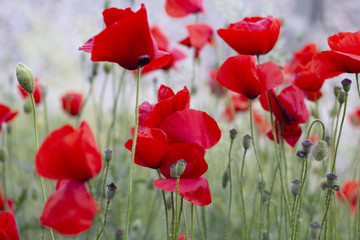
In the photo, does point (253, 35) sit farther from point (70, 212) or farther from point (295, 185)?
point (70, 212)

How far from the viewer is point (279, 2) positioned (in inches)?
96.1

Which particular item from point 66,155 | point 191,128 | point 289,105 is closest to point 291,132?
point 289,105

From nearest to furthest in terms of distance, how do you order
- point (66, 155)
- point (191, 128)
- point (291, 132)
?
point (66, 155) < point (191, 128) < point (291, 132)

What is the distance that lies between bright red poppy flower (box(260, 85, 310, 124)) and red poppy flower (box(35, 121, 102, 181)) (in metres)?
0.27

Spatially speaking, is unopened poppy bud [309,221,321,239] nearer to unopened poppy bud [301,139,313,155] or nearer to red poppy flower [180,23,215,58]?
unopened poppy bud [301,139,313,155]

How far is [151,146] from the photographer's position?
1.30 feet

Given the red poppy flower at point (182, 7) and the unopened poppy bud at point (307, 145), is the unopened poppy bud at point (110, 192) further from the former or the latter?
the red poppy flower at point (182, 7)

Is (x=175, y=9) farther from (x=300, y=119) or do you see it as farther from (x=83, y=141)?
(x=83, y=141)

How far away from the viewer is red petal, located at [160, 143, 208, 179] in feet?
1.34

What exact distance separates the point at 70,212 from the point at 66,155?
1.7 inches

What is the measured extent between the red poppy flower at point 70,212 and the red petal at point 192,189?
3.5 inches

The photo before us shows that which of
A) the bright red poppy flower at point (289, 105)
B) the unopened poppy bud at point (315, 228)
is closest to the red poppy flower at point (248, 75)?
the bright red poppy flower at point (289, 105)

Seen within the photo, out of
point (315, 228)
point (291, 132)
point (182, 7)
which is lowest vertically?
point (315, 228)

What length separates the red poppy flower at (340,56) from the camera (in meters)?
0.45
